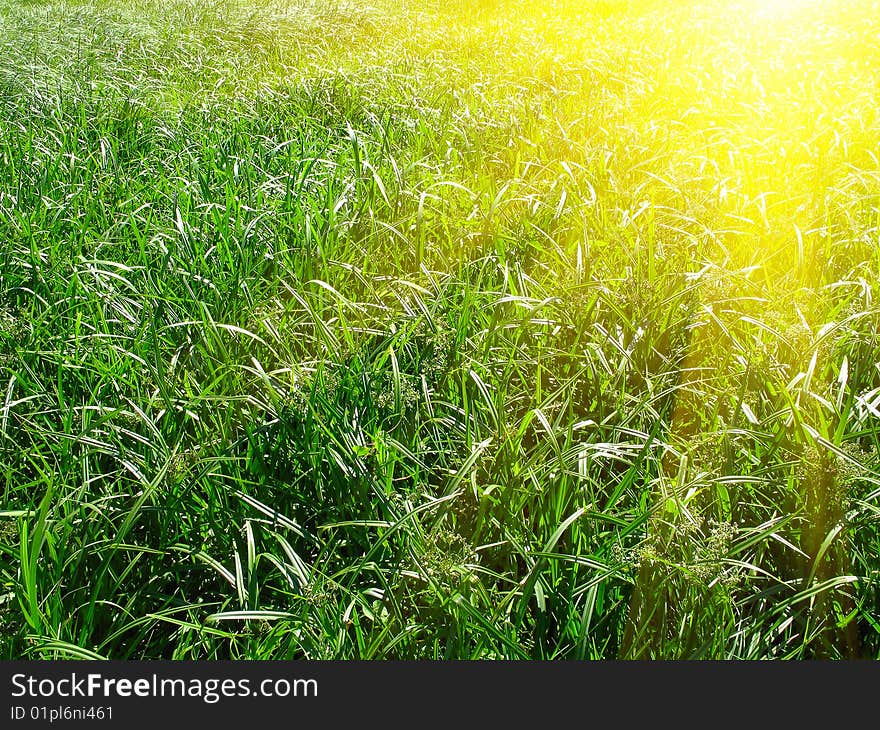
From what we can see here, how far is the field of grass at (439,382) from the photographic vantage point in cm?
145

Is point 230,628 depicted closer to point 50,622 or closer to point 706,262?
point 50,622

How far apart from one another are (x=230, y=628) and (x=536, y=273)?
1594 mm

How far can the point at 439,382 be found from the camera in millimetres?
2006

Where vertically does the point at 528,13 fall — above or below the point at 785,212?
above

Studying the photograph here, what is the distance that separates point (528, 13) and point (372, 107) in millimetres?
4554

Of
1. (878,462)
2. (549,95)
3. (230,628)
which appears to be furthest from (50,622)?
(549,95)

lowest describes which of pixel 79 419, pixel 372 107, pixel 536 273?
pixel 79 419

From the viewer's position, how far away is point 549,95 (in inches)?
180

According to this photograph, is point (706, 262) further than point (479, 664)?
Yes

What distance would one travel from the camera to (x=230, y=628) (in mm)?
1480

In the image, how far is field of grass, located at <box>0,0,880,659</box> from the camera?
1.45 metres

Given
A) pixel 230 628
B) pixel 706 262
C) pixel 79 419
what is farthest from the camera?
pixel 706 262

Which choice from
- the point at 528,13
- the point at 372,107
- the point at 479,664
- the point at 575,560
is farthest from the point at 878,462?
the point at 528,13

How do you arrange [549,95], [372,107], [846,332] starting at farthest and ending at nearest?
[549,95] → [372,107] → [846,332]
